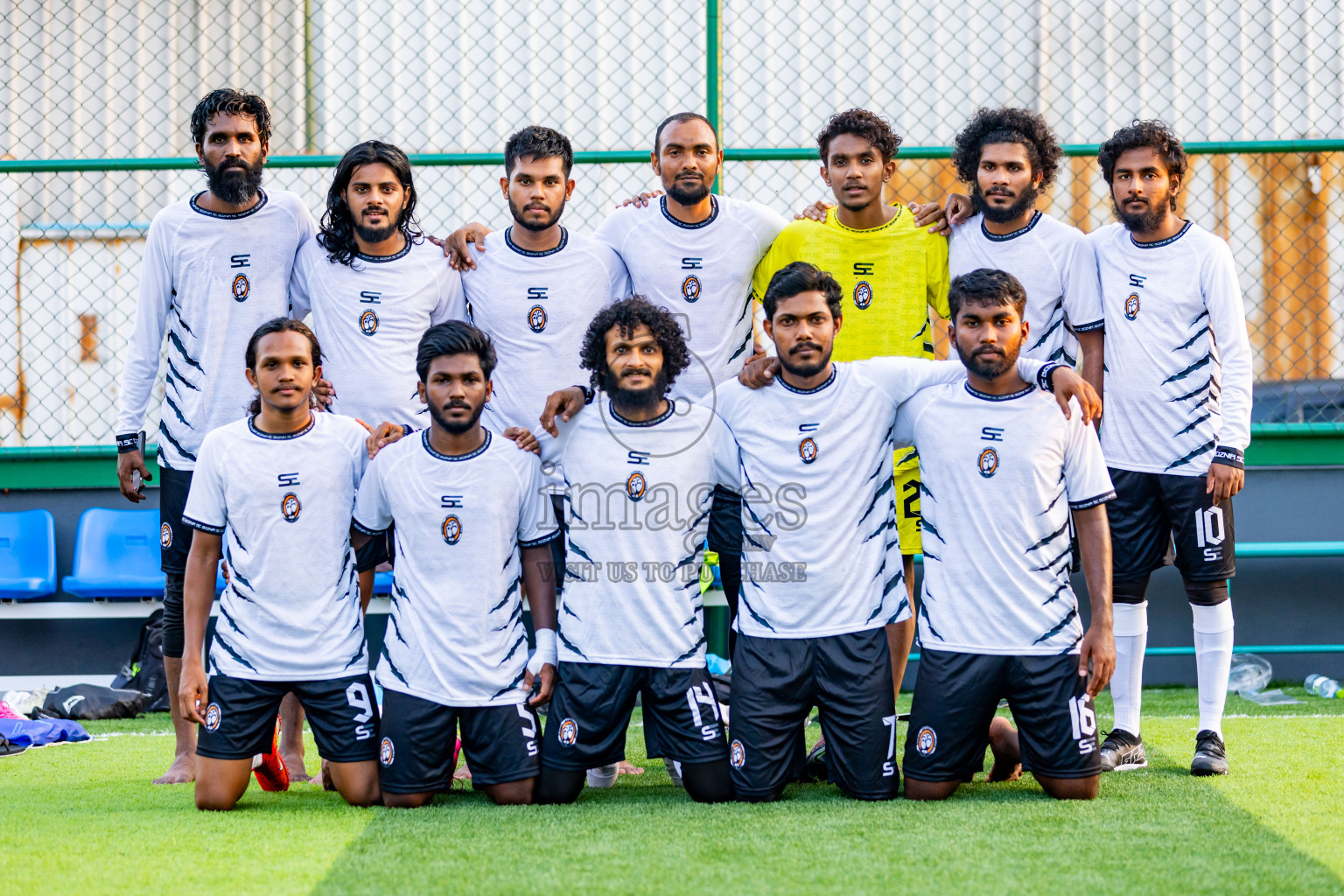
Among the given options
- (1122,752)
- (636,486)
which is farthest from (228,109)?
(1122,752)

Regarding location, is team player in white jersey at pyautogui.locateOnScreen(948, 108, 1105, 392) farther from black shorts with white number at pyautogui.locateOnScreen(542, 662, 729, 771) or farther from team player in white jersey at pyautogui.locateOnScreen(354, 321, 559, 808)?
team player in white jersey at pyautogui.locateOnScreen(354, 321, 559, 808)

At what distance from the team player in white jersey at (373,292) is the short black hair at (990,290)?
1.75 meters

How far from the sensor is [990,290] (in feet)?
12.3

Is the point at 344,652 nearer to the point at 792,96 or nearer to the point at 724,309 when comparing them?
the point at 724,309

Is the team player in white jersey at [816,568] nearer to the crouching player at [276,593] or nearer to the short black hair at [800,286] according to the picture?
the short black hair at [800,286]

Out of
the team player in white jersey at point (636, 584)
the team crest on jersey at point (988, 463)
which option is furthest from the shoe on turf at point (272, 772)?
the team crest on jersey at point (988, 463)

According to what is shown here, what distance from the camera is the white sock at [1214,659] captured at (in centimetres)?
432

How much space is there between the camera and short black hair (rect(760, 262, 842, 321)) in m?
3.82

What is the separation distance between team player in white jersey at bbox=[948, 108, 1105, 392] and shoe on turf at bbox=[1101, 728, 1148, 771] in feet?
3.96

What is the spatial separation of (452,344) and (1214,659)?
278cm

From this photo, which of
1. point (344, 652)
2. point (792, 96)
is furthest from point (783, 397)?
point (792, 96)

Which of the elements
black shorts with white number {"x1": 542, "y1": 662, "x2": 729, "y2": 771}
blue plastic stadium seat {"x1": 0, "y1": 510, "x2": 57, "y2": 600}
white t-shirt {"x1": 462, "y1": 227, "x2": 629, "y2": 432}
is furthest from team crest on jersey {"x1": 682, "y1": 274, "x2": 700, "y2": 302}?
blue plastic stadium seat {"x1": 0, "y1": 510, "x2": 57, "y2": 600}

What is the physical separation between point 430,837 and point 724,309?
2008 mm

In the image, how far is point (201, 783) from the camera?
3.80 metres
